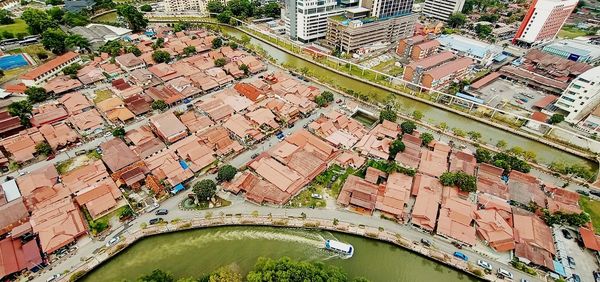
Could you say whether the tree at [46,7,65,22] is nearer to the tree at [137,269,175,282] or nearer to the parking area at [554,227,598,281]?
the tree at [137,269,175,282]

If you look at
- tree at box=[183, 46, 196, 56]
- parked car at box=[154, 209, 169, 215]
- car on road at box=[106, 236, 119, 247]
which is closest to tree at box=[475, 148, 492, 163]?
parked car at box=[154, 209, 169, 215]

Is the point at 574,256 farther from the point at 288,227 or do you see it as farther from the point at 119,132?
the point at 119,132

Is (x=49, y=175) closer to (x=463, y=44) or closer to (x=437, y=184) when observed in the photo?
(x=437, y=184)

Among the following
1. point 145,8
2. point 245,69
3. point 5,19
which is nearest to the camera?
point 245,69

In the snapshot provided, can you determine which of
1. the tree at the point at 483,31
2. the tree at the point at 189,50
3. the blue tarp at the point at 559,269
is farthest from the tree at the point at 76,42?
the tree at the point at 483,31

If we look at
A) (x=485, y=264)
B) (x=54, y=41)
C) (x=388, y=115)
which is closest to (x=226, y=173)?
(x=388, y=115)

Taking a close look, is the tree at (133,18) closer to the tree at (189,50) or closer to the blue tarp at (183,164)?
the tree at (189,50)
